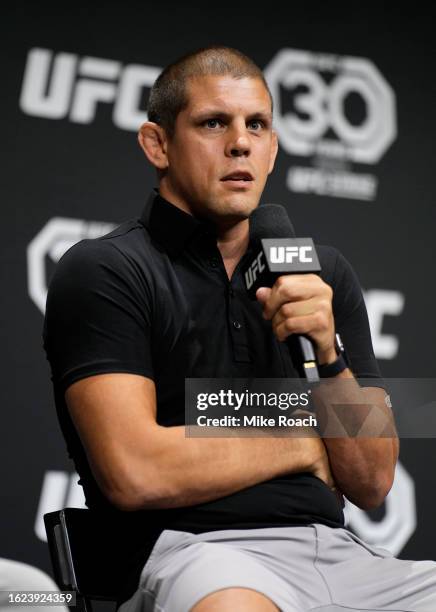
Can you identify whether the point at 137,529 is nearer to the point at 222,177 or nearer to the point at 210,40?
the point at 222,177

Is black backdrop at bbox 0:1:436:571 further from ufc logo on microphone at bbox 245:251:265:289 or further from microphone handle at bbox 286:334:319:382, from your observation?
microphone handle at bbox 286:334:319:382

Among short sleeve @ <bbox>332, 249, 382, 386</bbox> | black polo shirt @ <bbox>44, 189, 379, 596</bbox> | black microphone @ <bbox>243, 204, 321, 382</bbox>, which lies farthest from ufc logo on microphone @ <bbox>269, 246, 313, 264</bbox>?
short sleeve @ <bbox>332, 249, 382, 386</bbox>

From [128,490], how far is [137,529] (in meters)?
0.16

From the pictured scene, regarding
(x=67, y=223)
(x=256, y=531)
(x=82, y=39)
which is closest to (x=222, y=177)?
(x=256, y=531)

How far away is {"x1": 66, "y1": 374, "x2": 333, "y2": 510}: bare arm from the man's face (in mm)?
504

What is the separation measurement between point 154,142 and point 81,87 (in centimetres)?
120

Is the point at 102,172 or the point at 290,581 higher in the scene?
the point at 102,172

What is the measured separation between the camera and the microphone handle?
163 cm

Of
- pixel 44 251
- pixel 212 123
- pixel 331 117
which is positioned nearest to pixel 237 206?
pixel 212 123

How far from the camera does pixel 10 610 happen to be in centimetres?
90

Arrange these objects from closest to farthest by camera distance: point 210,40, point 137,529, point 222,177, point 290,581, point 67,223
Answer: point 290,581 < point 137,529 < point 222,177 < point 67,223 < point 210,40

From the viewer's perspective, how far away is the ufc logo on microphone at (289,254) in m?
1.70

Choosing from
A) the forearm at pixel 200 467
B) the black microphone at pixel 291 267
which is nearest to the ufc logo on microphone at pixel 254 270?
the black microphone at pixel 291 267

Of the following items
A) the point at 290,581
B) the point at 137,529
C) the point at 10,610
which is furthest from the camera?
the point at 137,529
